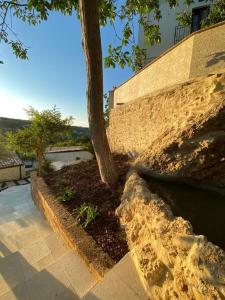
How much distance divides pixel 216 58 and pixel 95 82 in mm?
3062

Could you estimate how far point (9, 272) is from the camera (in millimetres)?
2893

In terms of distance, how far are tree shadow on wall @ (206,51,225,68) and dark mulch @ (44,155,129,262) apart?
3.45 m

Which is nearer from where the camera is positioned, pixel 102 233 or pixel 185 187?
pixel 102 233

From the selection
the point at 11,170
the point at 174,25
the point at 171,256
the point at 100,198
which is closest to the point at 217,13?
the point at 174,25

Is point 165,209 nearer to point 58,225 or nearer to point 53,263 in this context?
point 53,263

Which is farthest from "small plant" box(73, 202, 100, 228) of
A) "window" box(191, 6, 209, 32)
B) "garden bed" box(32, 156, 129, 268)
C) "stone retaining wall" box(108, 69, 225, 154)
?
"window" box(191, 6, 209, 32)

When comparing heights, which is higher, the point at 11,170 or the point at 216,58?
the point at 216,58

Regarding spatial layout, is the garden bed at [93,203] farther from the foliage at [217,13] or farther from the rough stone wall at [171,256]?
the foliage at [217,13]

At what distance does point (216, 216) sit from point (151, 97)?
359cm

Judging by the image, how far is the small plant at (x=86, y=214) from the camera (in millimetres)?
3436

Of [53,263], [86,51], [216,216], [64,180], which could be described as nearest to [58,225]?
[53,263]

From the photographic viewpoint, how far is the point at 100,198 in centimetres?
410

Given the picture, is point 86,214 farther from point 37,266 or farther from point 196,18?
point 196,18

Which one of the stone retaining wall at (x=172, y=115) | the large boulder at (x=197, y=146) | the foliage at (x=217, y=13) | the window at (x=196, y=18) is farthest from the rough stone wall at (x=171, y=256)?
the window at (x=196, y=18)
